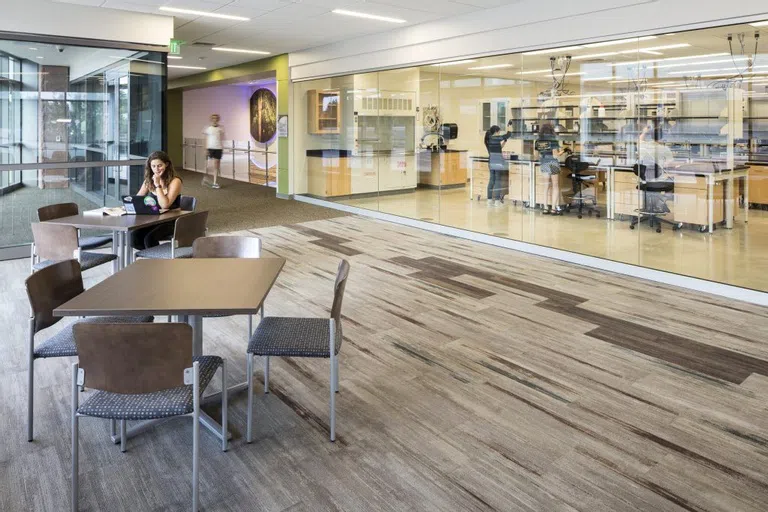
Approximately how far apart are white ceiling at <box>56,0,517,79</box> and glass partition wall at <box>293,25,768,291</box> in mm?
876

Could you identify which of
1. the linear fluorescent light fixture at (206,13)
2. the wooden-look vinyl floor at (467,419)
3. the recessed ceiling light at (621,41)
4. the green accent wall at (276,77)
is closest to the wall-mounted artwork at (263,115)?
the green accent wall at (276,77)

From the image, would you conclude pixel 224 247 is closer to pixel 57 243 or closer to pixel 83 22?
pixel 57 243

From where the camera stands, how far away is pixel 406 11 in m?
8.27

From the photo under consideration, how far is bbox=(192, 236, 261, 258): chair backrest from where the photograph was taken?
4.13 metres

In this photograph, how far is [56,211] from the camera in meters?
5.71

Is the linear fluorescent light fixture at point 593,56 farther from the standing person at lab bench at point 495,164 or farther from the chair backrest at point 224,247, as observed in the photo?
the chair backrest at point 224,247

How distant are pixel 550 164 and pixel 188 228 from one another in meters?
5.03

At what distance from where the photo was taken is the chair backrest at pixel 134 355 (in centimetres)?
234

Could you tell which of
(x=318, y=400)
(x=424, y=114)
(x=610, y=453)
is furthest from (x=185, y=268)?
(x=424, y=114)

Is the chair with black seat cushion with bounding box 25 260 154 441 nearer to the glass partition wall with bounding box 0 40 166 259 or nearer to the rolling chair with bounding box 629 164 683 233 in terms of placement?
the glass partition wall with bounding box 0 40 166 259

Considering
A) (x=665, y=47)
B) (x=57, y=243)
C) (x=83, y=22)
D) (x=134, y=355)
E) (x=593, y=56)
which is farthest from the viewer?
(x=83, y=22)

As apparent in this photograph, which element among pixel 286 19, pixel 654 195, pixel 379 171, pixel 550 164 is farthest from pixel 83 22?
pixel 654 195

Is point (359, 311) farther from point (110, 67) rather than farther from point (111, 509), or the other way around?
point (110, 67)

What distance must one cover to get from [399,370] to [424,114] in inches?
261
